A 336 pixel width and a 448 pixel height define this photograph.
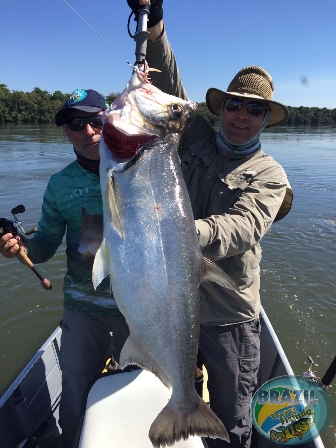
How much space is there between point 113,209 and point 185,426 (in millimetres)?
1488

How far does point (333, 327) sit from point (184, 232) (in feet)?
23.0

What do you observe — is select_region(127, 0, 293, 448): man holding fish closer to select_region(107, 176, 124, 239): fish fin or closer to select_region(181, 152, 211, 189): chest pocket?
select_region(181, 152, 211, 189): chest pocket

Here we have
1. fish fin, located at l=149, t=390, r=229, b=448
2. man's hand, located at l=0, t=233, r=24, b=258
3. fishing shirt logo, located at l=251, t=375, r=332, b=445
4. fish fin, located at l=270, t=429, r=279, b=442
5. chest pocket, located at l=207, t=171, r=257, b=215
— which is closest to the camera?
fish fin, located at l=149, t=390, r=229, b=448

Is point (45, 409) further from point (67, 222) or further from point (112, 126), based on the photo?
point (112, 126)

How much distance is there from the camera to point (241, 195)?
2.85 metres

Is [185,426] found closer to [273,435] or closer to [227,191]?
[273,435]

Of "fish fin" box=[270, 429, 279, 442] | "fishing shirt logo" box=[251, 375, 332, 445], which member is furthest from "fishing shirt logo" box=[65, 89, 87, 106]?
"fish fin" box=[270, 429, 279, 442]

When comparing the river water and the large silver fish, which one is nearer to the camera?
the large silver fish

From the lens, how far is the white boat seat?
8.21 feet

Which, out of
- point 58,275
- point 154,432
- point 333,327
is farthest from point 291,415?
point 58,275

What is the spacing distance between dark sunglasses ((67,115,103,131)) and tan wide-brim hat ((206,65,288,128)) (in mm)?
1251

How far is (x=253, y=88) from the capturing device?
3215 millimetres

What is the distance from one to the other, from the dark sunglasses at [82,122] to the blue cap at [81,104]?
0.06 m

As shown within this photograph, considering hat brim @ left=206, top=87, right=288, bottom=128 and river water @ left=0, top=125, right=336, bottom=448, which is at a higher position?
hat brim @ left=206, top=87, right=288, bottom=128
